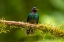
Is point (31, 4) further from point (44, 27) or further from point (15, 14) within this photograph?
point (44, 27)

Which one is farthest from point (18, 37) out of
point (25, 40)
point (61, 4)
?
point (61, 4)

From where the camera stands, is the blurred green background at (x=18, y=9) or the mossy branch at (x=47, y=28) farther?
the blurred green background at (x=18, y=9)

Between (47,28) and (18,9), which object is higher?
(18,9)

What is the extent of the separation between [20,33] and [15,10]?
1.41 meters

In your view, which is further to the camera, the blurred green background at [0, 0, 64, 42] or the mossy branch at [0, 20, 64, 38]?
the blurred green background at [0, 0, 64, 42]

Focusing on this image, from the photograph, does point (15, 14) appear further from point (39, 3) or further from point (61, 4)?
point (61, 4)

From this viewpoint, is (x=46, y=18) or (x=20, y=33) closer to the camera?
(x=46, y=18)

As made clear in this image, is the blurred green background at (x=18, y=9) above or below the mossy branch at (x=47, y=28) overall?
above

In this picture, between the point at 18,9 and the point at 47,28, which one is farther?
the point at 18,9

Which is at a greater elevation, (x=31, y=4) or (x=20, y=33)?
(x=31, y=4)

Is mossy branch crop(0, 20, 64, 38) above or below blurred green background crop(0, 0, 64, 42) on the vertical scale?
below

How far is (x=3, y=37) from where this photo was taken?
1149cm

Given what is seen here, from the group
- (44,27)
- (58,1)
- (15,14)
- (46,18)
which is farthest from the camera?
(15,14)

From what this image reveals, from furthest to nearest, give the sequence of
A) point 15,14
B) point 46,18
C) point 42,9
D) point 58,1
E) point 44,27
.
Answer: point 15,14 < point 42,9 < point 58,1 < point 46,18 < point 44,27
